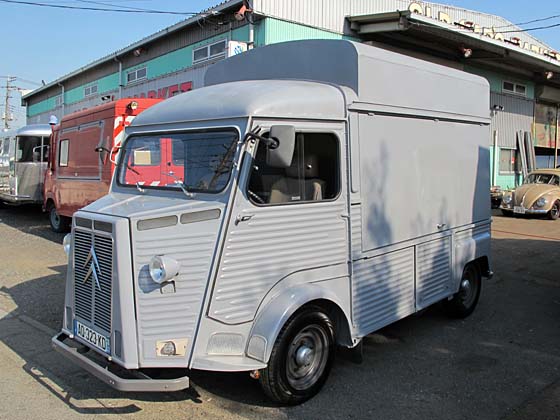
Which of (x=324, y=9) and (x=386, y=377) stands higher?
(x=324, y=9)

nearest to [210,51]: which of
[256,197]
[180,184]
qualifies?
[180,184]

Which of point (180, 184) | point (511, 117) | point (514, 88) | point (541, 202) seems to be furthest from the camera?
point (514, 88)

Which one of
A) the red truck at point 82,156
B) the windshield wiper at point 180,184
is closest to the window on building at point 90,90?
the red truck at point 82,156

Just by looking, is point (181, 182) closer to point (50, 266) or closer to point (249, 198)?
point (249, 198)

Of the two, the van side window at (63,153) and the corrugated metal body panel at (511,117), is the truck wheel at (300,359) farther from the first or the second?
the corrugated metal body panel at (511,117)

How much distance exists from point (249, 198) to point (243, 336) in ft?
3.28

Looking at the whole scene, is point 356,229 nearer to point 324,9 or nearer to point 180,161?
point 180,161

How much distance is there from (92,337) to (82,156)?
7.78 metres

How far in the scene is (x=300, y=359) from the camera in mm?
4070

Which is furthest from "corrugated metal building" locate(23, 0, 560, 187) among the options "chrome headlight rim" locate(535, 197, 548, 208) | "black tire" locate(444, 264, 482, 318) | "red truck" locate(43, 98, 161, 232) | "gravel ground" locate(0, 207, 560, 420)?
"gravel ground" locate(0, 207, 560, 420)

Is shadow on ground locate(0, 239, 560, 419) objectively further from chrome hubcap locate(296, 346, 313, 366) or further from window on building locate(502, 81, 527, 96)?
window on building locate(502, 81, 527, 96)

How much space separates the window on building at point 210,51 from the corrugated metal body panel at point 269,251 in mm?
12212

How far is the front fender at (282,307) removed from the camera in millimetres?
3668

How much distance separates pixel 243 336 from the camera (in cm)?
371
